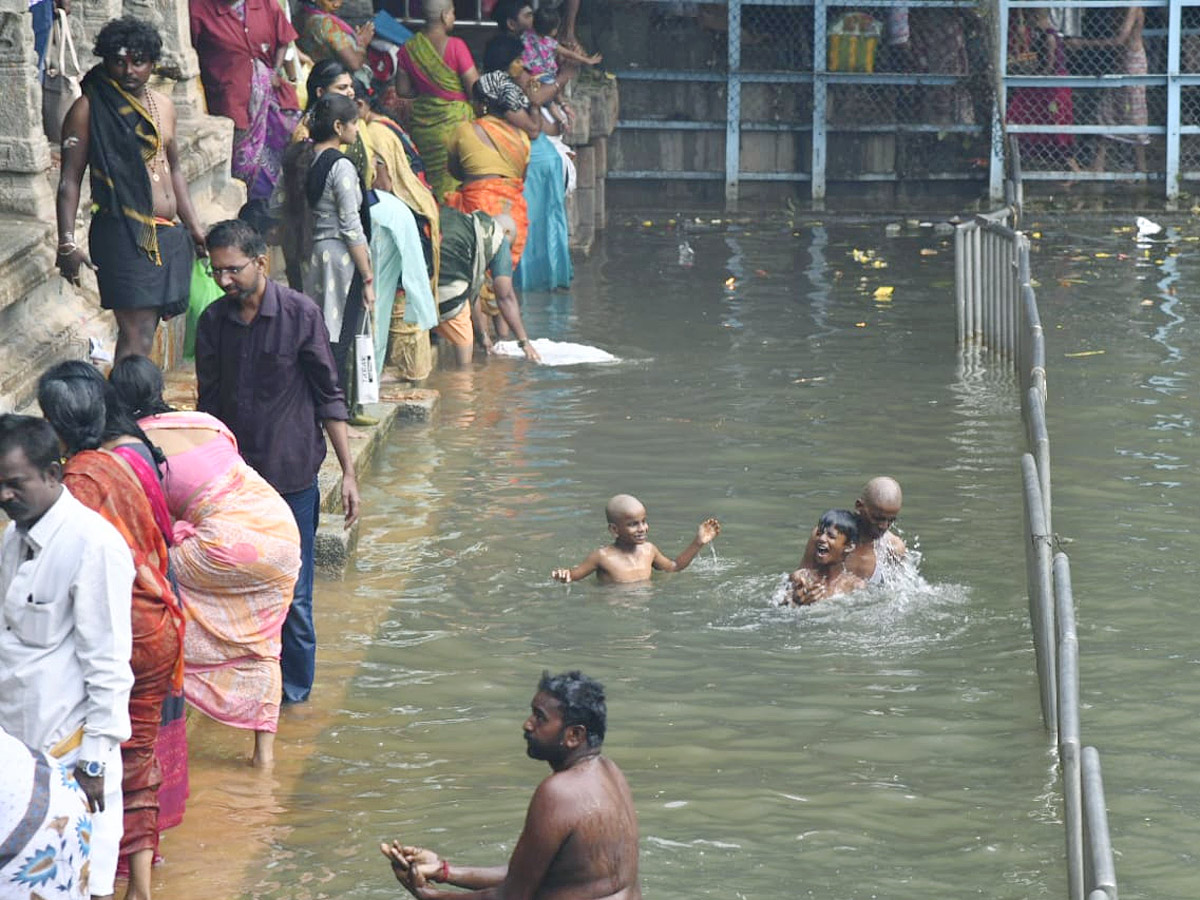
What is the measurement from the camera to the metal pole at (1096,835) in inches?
145

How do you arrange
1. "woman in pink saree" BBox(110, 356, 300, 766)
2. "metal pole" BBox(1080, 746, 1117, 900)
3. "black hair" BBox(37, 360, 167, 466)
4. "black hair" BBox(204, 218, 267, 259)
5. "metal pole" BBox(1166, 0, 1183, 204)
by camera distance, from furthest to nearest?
"metal pole" BBox(1166, 0, 1183, 204) → "black hair" BBox(204, 218, 267, 259) → "woman in pink saree" BBox(110, 356, 300, 766) → "black hair" BBox(37, 360, 167, 466) → "metal pole" BBox(1080, 746, 1117, 900)

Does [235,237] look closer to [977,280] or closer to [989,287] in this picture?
[989,287]

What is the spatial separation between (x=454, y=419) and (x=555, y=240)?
14.9ft

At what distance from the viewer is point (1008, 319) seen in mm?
12039

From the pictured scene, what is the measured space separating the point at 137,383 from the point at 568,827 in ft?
6.48

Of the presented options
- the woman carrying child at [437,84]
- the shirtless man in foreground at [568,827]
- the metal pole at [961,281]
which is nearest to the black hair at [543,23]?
the woman carrying child at [437,84]

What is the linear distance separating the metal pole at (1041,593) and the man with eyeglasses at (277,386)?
2311 mm

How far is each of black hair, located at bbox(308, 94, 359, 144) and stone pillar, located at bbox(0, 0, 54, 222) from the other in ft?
3.88

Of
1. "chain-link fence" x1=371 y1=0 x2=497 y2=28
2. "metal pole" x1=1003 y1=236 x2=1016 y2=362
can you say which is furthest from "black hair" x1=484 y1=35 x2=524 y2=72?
"metal pole" x1=1003 y1=236 x2=1016 y2=362

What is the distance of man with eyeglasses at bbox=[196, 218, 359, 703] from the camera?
650cm

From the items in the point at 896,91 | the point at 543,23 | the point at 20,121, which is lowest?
the point at 20,121

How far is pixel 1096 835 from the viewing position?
3.87 metres

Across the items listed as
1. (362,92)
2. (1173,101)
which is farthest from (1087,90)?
(362,92)

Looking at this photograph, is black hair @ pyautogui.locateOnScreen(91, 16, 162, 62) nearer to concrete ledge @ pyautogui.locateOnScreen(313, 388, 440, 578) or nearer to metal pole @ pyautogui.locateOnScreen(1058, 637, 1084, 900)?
concrete ledge @ pyautogui.locateOnScreen(313, 388, 440, 578)
